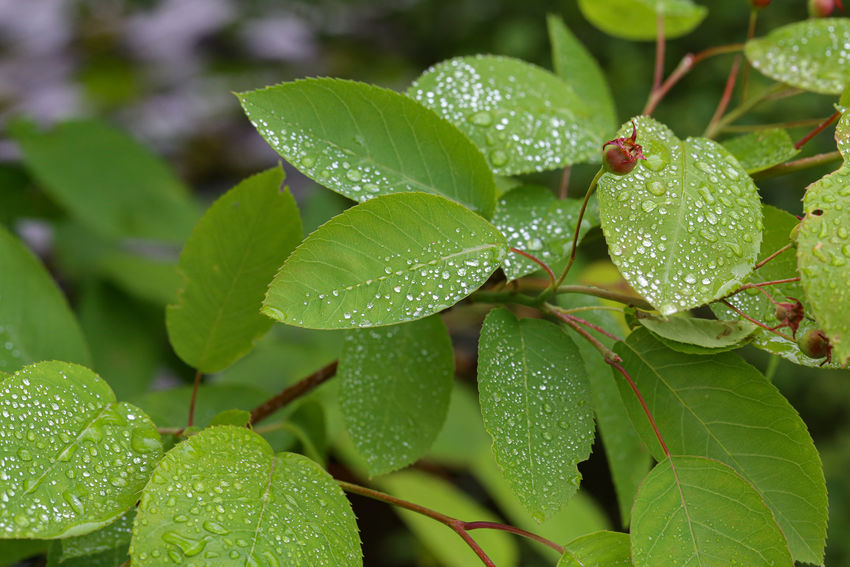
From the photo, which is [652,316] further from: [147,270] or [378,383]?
[147,270]

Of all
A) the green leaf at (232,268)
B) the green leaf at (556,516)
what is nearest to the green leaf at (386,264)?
the green leaf at (232,268)

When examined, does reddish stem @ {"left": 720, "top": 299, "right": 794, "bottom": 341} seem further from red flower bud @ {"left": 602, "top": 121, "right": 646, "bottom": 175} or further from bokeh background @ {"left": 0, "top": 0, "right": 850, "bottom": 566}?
bokeh background @ {"left": 0, "top": 0, "right": 850, "bottom": 566}

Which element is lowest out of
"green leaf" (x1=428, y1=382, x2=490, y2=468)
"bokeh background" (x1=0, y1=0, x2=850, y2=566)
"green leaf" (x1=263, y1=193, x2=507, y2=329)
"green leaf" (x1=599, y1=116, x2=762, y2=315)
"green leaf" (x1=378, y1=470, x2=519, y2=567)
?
"green leaf" (x1=378, y1=470, x2=519, y2=567)

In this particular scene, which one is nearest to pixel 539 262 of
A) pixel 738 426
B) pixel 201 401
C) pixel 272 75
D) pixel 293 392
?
pixel 738 426

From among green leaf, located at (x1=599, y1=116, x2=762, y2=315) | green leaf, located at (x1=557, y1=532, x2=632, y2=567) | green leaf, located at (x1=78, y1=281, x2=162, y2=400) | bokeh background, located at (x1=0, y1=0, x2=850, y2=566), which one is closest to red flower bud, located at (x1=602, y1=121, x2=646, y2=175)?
green leaf, located at (x1=599, y1=116, x2=762, y2=315)

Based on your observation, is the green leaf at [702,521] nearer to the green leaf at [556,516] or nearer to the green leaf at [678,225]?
the green leaf at [678,225]

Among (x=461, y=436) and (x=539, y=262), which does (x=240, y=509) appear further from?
(x=461, y=436)

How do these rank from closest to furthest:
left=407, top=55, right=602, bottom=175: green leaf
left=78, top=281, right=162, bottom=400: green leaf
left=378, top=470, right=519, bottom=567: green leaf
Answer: left=407, top=55, right=602, bottom=175: green leaf → left=78, top=281, right=162, bottom=400: green leaf → left=378, top=470, right=519, bottom=567: green leaf

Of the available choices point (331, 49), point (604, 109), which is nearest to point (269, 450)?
point (604, 109)
